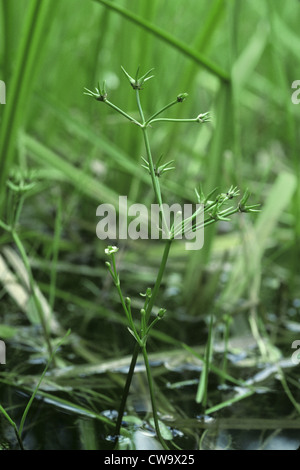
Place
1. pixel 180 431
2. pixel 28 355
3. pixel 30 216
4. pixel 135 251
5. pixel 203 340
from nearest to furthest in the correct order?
pixel 180 431 → pixel 28 355 → pixel 203 340 → pixel 135 251 → pixel 30 216

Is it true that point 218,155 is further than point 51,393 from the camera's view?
Yes

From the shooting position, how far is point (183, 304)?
105 centimetres

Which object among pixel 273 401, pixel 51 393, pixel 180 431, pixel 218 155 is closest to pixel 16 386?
pixel 51 393

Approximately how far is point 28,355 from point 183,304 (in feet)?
1.20

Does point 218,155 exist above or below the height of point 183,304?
above

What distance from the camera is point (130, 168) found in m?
1.10

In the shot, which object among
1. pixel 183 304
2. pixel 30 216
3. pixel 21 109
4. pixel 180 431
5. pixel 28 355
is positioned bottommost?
pixel 180 431

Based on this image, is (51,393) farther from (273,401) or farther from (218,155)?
(218,155)

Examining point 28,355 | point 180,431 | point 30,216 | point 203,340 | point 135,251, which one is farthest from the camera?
point 30,216

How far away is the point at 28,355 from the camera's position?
0.78 m

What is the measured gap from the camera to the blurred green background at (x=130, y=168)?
0.88 meters

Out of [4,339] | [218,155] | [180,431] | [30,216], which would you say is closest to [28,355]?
[4,339]

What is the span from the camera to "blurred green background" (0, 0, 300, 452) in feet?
2.88

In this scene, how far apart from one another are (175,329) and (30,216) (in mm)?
567
